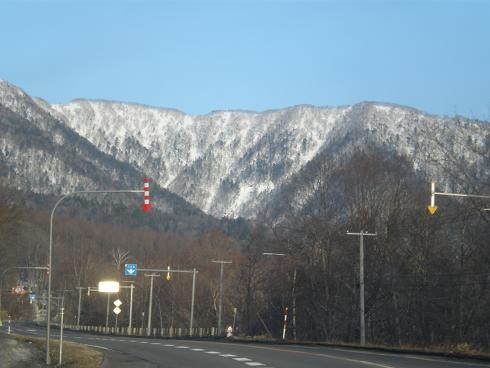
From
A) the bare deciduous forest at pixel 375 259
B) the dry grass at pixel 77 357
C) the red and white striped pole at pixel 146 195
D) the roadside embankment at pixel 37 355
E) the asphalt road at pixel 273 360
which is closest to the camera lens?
the asphalt road at pixel 273 360

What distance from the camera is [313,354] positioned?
119 feet

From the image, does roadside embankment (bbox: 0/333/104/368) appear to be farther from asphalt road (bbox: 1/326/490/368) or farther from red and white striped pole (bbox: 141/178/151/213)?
red and white striped pole (bbox: 141/178/151/213)

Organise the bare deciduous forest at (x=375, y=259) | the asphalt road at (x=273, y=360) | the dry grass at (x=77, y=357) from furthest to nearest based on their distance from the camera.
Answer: the bare deciduous forest at (x=375, y=259) < the dry grass at (x=77, y=357) < the asphalt road at (x=273, y=360)

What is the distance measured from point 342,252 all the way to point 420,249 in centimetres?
754

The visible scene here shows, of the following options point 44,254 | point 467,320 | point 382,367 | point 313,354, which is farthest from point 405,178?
point 44,254

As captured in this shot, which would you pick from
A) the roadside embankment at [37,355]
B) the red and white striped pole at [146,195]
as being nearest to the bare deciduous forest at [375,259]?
the roadside embankment at [37,355]

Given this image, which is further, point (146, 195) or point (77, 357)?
point (77, 357)

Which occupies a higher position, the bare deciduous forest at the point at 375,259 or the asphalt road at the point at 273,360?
the bare deciduous forest at the point at 375,259

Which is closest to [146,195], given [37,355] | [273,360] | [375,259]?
[273,360]

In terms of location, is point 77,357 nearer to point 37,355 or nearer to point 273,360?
point 37,355

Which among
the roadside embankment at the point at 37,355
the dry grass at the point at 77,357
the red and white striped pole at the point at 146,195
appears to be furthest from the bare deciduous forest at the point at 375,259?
the red and white striped pole at the point at 146,195

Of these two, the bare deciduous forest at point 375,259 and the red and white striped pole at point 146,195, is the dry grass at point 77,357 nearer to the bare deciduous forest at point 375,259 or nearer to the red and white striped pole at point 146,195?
the red and white striped pole at point 146,195

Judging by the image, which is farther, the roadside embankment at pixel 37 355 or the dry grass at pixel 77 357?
the roadside embankment at pixel 37 355

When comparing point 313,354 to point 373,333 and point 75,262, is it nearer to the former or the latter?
point 373,333
